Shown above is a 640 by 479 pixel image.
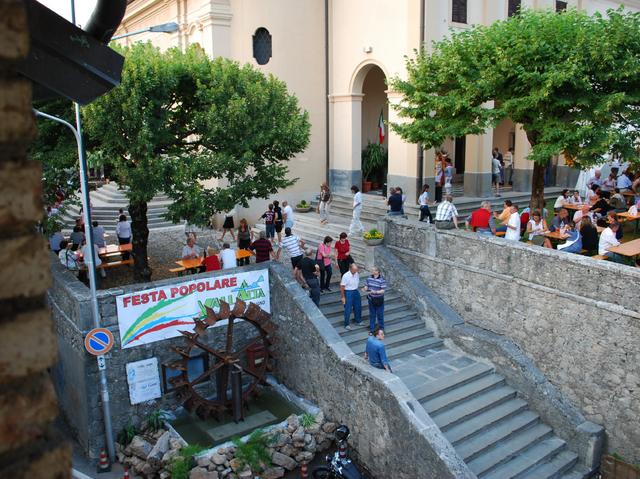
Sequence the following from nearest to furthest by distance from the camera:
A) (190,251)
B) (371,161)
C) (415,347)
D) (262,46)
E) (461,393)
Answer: (461,393) → (415,347) → (190,251) → (262,46) → (371,161)

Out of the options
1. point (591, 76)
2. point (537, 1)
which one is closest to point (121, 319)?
point (591, 76)

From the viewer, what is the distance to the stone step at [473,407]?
12688 mm

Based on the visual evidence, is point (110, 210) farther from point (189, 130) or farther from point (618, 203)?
point (618, 203)

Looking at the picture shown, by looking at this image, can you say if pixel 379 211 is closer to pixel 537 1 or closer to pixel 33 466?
pixel 537 1

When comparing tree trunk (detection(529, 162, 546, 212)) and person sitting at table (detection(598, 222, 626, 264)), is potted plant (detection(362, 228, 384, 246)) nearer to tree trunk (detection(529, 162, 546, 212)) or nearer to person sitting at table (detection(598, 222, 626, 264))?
tree trunk (detection(529, 162, 546, 212))

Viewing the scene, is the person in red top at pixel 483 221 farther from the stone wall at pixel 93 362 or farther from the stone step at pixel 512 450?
the stone wall at pixel 93 362

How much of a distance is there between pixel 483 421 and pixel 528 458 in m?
1.13

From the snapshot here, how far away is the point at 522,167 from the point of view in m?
25.0

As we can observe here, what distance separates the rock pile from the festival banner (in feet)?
7.35

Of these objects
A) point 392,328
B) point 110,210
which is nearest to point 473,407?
point 392,328

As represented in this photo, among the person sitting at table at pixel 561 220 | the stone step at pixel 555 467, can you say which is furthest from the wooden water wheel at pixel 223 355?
the person sitting at table at pixel 561 220

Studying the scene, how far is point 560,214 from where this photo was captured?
1588 centimetres

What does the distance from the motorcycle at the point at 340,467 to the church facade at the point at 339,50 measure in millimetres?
11689

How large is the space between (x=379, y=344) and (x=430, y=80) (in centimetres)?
857
